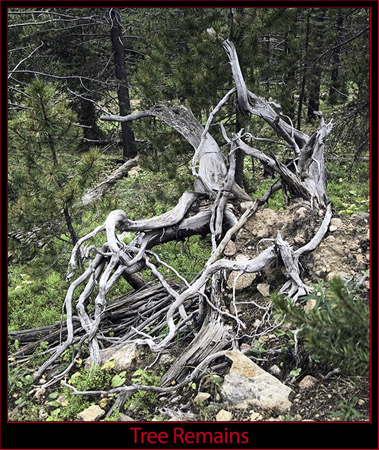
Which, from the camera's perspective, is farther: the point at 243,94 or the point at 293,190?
the point at 243,94

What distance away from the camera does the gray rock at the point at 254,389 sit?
2928 mm

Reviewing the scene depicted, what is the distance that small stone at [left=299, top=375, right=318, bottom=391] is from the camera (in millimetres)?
3012

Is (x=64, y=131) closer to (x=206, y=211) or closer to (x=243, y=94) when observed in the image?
(x=206, y=211)

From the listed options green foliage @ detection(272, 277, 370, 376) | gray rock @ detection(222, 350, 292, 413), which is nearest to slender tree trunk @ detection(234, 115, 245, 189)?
gray rock @ detection(222, 350, 292, 413)

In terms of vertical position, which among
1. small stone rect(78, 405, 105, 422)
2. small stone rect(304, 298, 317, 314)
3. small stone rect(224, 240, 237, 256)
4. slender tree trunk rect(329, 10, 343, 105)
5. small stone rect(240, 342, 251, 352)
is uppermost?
slender tree trunk rect(329, 10, 343, 105)

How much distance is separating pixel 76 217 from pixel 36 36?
9.42 metres

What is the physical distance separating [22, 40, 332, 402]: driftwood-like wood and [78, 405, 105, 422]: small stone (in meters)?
0.16

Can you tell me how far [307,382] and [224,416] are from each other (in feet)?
2.34

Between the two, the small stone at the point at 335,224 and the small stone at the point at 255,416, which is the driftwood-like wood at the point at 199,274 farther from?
the small stone at the point at 255,416

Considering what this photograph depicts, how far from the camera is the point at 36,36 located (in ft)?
40.7

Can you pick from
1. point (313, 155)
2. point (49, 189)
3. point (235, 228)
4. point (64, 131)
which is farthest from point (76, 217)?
point (313, 155)

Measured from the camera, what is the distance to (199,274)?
4598mm

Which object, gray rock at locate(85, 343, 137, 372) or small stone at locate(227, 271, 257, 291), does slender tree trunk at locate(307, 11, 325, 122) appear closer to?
small stone at locate(227, 271, 257, 291)

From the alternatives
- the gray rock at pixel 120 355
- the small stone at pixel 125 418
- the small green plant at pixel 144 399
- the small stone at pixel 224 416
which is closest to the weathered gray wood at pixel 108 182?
the gray rock at pixel 120 355
